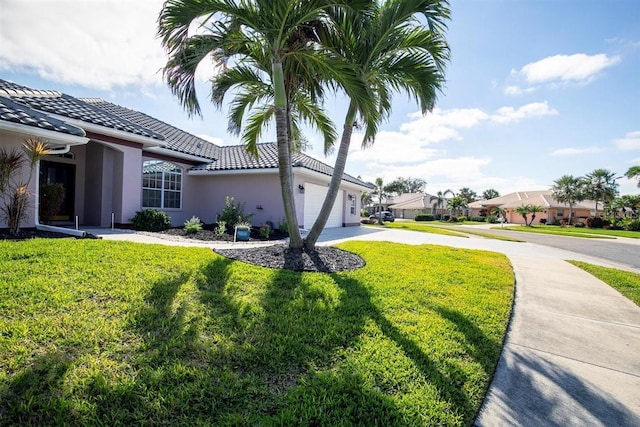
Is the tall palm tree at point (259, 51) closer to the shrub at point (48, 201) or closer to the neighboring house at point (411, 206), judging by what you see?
the shrub at point (48, 201)

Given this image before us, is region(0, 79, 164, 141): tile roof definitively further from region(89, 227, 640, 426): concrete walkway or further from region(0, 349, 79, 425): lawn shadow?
region(89, 227, 640, 426): concrete walkway

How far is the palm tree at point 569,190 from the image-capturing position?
49.7m

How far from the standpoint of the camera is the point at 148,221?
39.0ft

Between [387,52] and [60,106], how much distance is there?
37.0 ft

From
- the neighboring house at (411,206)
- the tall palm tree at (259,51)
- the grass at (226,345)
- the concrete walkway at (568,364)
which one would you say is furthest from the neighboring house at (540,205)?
the grass at (226,345)

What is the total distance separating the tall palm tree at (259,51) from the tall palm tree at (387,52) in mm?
443

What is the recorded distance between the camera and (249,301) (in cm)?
437

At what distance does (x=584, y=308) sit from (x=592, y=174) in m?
59.9

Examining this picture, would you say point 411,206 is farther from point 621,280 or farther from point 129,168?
point 129,168

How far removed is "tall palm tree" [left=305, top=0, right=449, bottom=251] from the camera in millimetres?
6445

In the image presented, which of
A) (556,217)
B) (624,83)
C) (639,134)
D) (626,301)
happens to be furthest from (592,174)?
(626,301)

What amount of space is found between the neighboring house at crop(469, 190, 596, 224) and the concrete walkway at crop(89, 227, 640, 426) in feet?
182

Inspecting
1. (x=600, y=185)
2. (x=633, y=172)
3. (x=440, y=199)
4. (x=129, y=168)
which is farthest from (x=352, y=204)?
(x=600, y=185)

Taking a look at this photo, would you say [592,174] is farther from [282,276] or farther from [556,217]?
[282,276]
